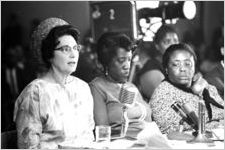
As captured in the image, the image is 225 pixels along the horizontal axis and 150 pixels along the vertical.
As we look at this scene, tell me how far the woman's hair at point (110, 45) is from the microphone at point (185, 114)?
458 millimetres

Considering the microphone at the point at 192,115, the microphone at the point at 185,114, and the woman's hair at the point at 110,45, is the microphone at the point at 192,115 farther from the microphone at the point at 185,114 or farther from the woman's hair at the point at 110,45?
the woman's hair at the point at 110,45

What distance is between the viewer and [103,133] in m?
2.01

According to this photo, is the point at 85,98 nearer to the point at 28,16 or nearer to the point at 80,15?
the point at 80,15

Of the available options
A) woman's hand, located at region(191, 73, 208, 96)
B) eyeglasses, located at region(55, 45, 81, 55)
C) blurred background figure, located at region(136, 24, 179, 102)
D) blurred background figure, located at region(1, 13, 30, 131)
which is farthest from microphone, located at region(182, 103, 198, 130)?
blurred background figure, located at region(1, 13, 30, 131)

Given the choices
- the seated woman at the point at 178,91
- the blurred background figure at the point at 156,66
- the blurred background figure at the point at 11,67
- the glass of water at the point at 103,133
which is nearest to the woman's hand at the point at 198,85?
the seated woman at the point at 178,91

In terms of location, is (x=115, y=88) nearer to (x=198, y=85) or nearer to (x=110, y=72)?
(x=110, y=72)

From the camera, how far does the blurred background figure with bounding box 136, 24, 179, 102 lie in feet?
7.55

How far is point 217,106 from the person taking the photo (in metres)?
2.33

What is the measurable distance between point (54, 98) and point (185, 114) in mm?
812

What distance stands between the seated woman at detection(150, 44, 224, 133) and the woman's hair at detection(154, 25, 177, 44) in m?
A: 0.10

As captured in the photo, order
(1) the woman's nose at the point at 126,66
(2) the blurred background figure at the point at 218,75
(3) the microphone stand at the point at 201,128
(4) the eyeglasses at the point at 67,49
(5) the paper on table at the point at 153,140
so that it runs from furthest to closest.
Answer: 1. (2) the blurred background figure at the point at 218,75
2. (1) the woman's nose at the point at 126,66
3. (4) the eyeglasses at the point at 67,49
4. (3) the microphone stand at the point at 201,128
5. (5) the paper on table at the point at 153,140

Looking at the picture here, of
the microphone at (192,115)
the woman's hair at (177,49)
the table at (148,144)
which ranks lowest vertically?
the table at (148,144)

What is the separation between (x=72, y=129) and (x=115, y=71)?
436 mm

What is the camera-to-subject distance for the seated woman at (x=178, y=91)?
226 centimetres
